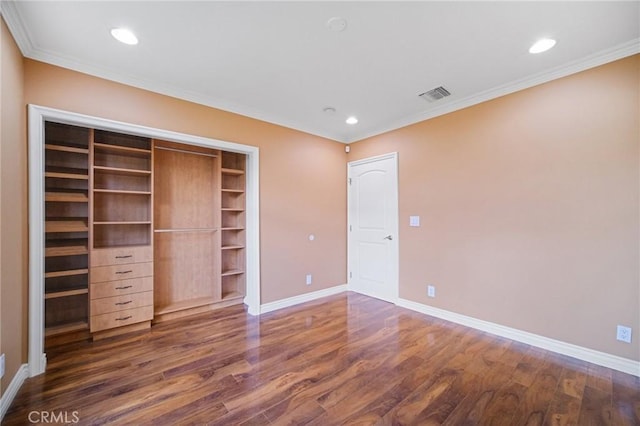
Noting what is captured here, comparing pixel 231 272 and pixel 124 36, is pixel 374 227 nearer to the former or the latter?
pixel 231 272

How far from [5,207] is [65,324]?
163 centimetres

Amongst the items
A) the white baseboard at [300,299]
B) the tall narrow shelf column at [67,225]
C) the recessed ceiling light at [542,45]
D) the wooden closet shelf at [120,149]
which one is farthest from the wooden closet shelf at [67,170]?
the recessed ceiling light at [542,45]

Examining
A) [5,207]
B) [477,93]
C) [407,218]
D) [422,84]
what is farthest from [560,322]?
[5,207]

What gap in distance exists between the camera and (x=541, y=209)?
256cm

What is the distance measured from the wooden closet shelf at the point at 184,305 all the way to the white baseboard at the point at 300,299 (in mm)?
734

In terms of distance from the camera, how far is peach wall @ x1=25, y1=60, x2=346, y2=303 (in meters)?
2.37

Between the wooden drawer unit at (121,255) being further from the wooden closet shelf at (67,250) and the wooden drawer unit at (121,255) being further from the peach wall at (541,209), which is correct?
the peach wall at (541,209)

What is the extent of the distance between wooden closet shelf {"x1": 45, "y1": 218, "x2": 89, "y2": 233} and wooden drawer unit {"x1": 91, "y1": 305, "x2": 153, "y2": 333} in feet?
2.96

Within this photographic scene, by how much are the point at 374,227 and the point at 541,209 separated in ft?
6.81

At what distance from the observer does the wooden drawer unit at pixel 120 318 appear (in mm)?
2670

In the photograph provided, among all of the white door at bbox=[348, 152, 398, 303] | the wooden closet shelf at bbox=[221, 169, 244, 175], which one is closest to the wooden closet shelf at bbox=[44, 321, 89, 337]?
the wooden closet shelf at bbox=[221, 169, 244, 175]

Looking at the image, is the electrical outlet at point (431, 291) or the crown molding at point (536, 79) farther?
the electrical outlet at point (431, 291)

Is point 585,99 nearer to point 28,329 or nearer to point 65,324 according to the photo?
point 28,329

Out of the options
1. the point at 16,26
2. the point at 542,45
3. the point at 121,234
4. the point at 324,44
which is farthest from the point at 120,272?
the point at 542,45
